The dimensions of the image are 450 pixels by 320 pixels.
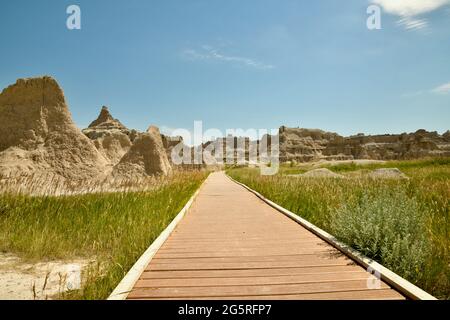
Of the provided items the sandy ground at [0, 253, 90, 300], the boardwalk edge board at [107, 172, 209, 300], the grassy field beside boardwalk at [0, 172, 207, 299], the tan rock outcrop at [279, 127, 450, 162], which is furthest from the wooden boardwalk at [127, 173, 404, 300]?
the tan rock outcrop at [279, 127, 450, 162]

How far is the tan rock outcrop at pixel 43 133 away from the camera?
59.9 feet

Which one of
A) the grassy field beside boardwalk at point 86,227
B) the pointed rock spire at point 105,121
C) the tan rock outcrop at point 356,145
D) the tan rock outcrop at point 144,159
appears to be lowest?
the grassy field beside boardwalk at point 86,227

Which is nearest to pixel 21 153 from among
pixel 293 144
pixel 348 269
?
pixel 348 269

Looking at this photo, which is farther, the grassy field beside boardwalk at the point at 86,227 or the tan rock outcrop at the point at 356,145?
the tan rock outcrop at the point at 356,145

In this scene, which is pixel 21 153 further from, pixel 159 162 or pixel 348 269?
pixel 348 269

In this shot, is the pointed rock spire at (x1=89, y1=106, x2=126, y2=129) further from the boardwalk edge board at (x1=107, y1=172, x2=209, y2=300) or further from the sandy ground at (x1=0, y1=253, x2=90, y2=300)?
the boardwalk edge board at (x1=107, y1=172, x2=209, y2=300)

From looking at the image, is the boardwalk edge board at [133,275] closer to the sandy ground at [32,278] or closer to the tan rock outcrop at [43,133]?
the sandy ground at [32,278]

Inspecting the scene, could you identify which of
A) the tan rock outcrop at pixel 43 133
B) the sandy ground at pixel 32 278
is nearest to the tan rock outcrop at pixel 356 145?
the tan rock outcrop at pixel 43 133

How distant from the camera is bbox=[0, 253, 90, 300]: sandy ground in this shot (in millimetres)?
4141

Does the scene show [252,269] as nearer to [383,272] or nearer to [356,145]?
[383,272]

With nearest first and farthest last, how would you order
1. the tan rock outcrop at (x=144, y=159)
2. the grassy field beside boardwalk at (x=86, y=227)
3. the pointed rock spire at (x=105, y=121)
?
1. the grassy field beside boardwalk at (x=86, y=227)
2. the tan rock outcrop at (x=144, y=159)
3. the pointed rock spire at (x=105, y=121)

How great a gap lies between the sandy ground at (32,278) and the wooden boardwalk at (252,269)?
1401mm
